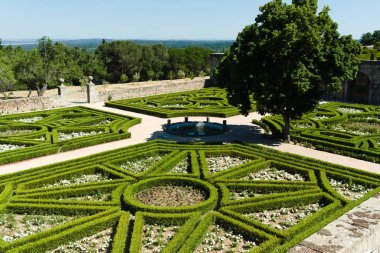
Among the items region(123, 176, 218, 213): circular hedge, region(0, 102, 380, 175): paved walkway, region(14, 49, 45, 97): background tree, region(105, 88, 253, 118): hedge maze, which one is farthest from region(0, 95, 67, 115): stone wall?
region(123, 176, 218, 213): circular hedge

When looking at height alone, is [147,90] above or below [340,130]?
above

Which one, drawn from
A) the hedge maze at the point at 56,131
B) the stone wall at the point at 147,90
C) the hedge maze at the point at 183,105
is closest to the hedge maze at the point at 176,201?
→ the hedge maze at the point at 56,131

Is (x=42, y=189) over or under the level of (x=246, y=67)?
under

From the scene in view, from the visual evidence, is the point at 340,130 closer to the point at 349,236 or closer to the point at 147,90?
the point at 349,236

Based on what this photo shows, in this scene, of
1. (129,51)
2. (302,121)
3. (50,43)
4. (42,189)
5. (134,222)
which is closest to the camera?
(134,222)

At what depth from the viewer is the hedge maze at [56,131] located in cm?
2048

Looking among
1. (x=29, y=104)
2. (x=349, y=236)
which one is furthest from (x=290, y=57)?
(x=29, y=104)

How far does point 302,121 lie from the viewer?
25.9 m

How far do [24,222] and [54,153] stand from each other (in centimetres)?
845

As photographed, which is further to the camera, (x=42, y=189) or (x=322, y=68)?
(x=322, y=68)

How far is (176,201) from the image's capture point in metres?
14.2

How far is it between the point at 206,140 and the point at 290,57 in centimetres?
696

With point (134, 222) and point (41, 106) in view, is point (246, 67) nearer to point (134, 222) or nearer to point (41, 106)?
point (134, 222)

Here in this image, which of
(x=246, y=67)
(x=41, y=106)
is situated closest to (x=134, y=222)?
(x=246, y=67)
